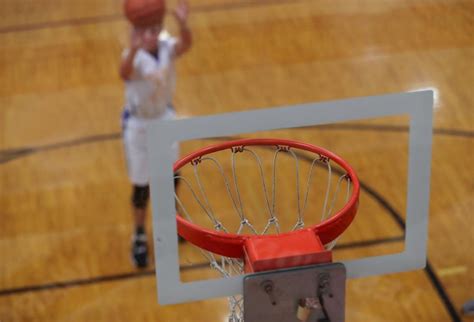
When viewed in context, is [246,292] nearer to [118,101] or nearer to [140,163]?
[140,163]

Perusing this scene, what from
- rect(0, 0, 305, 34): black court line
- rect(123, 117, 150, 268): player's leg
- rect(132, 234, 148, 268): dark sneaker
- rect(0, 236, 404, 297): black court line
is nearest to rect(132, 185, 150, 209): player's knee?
rect(123, 117, 150, 268): player's leg

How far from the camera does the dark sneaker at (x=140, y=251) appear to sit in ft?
12.8

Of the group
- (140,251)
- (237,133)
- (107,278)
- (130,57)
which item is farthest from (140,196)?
(237,133)

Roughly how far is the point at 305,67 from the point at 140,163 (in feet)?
6.02

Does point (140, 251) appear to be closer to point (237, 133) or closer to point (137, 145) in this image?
point (137, 145)

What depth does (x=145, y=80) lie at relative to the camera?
363 centimetres

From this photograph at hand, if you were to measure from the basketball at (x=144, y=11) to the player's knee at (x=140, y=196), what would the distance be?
2.37ft

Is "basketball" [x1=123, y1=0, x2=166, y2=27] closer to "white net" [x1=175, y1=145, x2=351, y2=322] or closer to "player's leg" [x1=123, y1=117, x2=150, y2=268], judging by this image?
"player's leg" [x1=123, y1=117, x2=150, y2=268]

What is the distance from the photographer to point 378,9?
19.9 feet

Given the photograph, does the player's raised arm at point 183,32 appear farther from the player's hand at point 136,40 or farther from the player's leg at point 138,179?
the player's leg at point 138,179

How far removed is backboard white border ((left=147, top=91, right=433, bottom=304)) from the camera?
2215mm

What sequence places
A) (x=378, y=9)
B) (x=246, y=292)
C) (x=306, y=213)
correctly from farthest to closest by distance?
(x=378, y=9) → (x=306, y=213) → (x=246, y=292)

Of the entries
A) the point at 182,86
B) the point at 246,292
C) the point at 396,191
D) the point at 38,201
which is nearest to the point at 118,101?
the point at 182,86

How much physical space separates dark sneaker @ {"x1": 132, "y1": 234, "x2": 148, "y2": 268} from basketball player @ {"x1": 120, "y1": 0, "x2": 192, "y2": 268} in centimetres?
24
